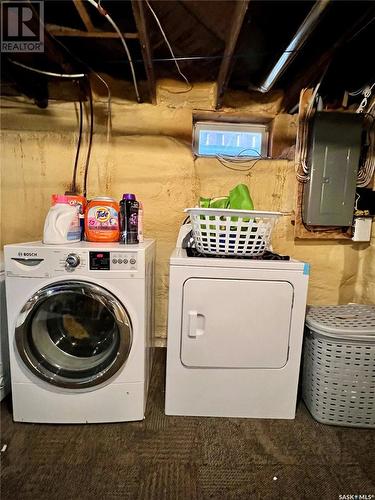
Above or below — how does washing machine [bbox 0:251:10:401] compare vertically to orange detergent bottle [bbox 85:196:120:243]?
below

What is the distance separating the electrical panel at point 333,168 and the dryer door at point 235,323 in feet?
2.70

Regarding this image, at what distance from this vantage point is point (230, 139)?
1.96 metres

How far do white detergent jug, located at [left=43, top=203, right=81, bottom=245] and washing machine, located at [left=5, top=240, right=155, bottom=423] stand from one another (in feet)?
0.22

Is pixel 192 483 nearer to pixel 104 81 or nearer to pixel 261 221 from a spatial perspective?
pixel 261 221

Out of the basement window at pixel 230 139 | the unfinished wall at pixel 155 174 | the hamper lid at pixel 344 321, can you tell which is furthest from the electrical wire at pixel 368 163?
the hamper lid at pixel 344 321

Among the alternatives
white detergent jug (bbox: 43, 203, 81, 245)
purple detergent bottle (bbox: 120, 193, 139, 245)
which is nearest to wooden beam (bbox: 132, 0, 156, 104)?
purple detergent bottle (bbox: 120, 193, 139, 245)

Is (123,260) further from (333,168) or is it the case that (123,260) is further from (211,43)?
(333,168)

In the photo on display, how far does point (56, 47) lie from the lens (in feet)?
4.56

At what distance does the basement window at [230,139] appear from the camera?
76.2 inches

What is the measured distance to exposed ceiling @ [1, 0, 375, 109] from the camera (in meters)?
1.16

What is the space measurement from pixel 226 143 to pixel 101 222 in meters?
1.20

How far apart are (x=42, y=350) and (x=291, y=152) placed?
205cm

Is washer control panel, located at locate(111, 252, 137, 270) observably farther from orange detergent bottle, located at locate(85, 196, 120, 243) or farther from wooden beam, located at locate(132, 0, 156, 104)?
wooden beam, located at locate(132, 0, 156, 104)

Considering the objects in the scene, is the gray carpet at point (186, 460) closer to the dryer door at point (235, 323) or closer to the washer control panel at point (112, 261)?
the dryer door at point (235, 323)
